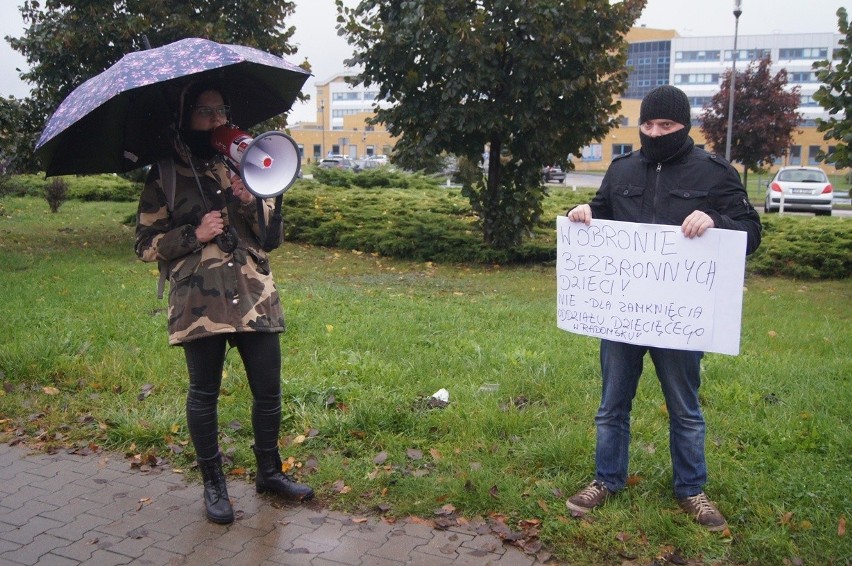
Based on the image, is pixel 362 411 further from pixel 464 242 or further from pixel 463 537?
pixel 464 242

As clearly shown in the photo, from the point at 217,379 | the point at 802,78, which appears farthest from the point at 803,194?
the point at 802,78

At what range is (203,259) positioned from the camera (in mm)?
3852

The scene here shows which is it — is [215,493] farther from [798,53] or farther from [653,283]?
[798,53]

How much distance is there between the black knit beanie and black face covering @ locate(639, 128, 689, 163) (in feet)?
0.16

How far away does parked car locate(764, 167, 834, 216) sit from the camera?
1039 inches

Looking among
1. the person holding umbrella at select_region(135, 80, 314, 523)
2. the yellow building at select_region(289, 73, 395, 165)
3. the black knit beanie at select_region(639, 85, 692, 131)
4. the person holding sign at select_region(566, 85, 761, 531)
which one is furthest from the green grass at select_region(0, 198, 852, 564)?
the yellow building at select_region(289, 73, 395, 165)

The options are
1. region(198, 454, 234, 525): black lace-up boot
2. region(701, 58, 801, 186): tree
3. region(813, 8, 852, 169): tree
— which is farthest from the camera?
region(701, 58, 801, 186): tree

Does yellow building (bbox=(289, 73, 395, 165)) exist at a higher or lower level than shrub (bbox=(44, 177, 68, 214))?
higher

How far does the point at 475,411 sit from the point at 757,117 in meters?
29.4

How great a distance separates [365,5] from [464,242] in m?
4.28

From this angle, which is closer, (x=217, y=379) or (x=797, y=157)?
(x=217, y=379)

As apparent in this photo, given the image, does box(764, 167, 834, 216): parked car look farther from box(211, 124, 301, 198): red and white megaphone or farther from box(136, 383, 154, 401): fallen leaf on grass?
box(211, 124, 301, 198): red and white megaphone

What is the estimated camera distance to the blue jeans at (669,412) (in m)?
3.79

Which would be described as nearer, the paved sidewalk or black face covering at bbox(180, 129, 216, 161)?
the paved sidewalk
